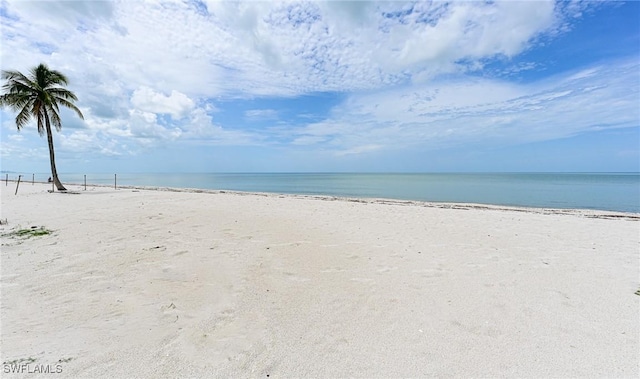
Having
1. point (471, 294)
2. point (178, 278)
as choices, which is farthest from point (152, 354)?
point (471, 294)

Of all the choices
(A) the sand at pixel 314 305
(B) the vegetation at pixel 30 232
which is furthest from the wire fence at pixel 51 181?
(A) the sand at pixel 314 305

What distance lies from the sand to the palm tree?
54.3 ft

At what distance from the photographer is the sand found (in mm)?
2807

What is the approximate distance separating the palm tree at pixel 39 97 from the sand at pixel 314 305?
16563mm

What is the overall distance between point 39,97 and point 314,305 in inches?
981

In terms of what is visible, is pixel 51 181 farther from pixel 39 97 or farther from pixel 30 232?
pixel 30 232

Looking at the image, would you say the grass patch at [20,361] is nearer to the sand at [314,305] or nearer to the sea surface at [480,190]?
the sand at [314,305]

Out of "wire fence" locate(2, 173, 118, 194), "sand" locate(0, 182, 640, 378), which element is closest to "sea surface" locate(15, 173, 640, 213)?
"wire fence" locate(2, 173, 118, 194)

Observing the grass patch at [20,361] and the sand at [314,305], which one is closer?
the grass patch at [20,361]

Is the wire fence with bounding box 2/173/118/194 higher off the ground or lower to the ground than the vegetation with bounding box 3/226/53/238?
higher

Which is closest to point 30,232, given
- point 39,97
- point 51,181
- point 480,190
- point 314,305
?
point 314,305

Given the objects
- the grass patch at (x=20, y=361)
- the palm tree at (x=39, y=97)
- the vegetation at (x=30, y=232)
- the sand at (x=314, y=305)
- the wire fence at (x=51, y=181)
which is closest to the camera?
the grass patch at (x=20, y=361)

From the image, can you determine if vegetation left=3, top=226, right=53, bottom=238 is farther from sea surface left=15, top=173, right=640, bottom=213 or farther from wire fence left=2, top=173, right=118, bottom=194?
sea surface left=15, top=173, right=640, bottom=213

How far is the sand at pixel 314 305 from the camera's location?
9.21 ft
